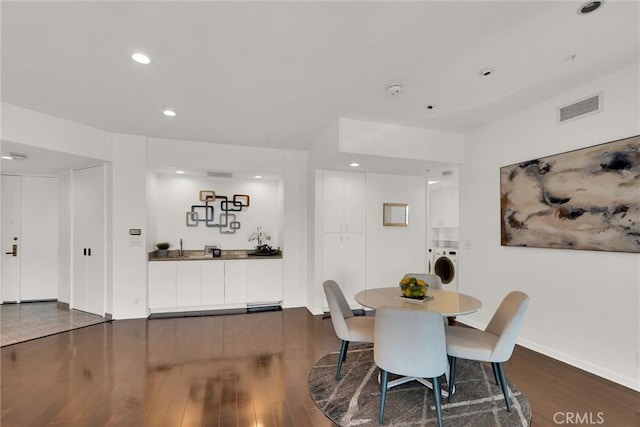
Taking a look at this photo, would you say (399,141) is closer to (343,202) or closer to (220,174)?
(343,202)

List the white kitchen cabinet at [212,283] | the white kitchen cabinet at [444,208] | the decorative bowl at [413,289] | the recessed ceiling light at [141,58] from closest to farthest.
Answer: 1. the recessed ceiling light at [141,58]
2. the decorative bowl at [413,289]
3. the white kitchen cabinet at [212,283]
4. the white kitchen cabinet at [444,208]

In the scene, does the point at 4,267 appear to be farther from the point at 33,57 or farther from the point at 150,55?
the point at 150,55

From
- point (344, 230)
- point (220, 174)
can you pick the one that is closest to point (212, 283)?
point (220, 174)

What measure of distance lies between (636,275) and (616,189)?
72cm

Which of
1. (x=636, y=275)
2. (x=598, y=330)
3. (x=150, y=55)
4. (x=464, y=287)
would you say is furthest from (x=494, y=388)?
(x=150, y=55)

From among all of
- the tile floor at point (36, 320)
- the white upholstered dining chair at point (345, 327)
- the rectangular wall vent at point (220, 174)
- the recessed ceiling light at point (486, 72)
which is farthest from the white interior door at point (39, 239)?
the recessed ceiling light at point (486, 72)

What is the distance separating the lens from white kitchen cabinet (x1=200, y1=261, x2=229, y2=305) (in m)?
4.77

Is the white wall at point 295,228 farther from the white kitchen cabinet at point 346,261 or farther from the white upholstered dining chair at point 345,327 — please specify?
→ the white upholstered dining chair at point 345,327

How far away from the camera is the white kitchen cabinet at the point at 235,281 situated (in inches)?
192

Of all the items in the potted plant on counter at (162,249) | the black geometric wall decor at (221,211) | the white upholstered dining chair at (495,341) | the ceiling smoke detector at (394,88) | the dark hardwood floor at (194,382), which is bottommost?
the dark hardwood floor at (194,382)

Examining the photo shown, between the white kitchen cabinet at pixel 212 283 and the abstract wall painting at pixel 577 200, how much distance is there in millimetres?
4013

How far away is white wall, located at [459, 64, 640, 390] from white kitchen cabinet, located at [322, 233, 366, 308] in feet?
4.80

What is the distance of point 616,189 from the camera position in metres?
2.59

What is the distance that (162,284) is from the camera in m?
4.60
